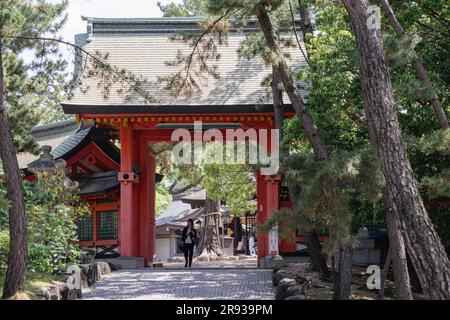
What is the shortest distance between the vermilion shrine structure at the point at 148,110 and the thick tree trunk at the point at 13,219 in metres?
5.99

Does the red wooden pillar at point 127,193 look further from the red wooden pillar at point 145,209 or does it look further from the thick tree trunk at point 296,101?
the thick tree trunk at point 296,101

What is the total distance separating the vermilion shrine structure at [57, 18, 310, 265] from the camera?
1791 centimetres

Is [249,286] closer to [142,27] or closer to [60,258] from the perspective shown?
[60,258]

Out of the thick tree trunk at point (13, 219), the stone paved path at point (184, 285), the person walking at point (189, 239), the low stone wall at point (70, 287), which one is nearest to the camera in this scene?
the thick tree trunk at point (13, 219)

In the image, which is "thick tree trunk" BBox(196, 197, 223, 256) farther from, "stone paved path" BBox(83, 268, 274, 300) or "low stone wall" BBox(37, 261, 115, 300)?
"low stone wall" BBox(37, 261, 115, 300)

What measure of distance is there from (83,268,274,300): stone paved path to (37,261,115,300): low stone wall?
0.18m

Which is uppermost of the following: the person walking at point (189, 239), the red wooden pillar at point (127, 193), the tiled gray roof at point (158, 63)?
the tiled gray roof at point (158, 63)

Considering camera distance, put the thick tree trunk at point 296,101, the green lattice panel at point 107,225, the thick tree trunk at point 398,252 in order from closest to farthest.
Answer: the thick tree trunk at point 398,252
the thick tree trunk at point 296,101
the green lattice panel at point 107,225

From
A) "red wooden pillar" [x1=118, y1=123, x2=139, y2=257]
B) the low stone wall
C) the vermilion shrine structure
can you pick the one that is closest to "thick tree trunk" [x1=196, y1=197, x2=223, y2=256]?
the vermilion shrine structure

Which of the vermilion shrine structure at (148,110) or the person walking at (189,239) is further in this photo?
the person walking at (189,239)

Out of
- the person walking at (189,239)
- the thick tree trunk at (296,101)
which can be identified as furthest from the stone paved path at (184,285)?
the thick tree trunk at (296,101)

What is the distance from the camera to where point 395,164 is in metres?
9.01

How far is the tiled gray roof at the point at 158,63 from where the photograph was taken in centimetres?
1820
